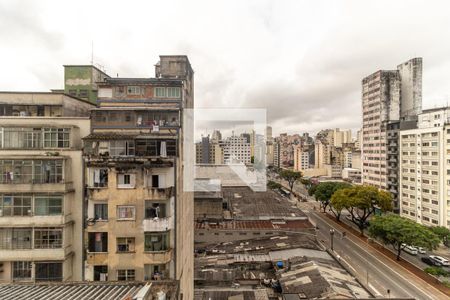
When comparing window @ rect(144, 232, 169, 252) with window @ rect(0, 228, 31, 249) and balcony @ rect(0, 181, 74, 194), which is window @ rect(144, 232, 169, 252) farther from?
window @ rect(0, 228, 31, 249)

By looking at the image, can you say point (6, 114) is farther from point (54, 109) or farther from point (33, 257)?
point (33, 257)

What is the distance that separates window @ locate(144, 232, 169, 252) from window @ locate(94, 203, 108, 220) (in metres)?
2.02

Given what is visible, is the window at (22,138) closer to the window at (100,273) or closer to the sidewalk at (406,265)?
the window at (100,273)

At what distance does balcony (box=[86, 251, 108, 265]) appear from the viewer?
1160cm

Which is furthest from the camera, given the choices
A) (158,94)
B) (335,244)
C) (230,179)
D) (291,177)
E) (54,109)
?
(291,177)

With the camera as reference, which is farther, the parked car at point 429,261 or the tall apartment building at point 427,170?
the tall apartment building at point 427,170

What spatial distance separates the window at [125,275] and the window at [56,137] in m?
6.11

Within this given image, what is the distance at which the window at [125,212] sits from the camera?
38.4 feet

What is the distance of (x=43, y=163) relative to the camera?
37.6 feet

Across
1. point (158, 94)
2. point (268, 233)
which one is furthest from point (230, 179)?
point (158, 94)

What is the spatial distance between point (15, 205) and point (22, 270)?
2.81 metres

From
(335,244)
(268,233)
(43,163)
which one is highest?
(43,163)

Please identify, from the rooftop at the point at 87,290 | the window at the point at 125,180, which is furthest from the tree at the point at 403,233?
the window at the point at 125,180

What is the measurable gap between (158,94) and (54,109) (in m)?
5.27
